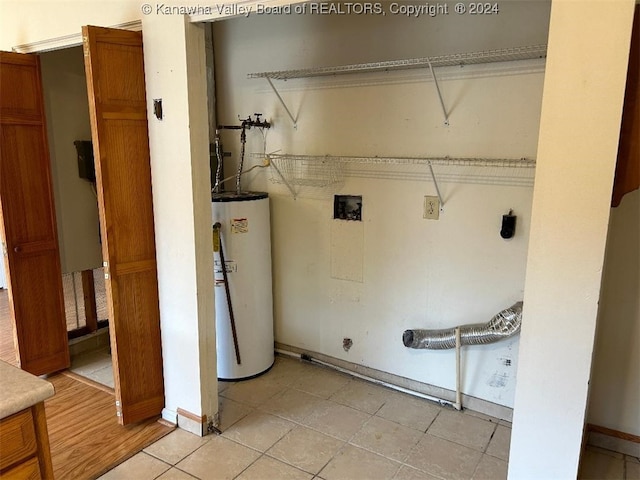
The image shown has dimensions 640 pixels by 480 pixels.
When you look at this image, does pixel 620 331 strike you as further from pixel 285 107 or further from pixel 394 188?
pixel 285 107

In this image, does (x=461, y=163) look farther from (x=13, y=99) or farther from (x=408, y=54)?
(x=13, y=99)

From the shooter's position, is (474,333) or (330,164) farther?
(330,164)

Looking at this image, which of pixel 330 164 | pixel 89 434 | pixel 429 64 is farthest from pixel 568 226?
pixel 89 434

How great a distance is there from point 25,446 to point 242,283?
1773 millimetres

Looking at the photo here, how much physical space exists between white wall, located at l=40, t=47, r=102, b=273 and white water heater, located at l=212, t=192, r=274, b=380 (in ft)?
3.88

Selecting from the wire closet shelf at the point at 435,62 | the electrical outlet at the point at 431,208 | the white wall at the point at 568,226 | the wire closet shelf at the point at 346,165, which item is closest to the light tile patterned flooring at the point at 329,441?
the white wall at the point at 568,226

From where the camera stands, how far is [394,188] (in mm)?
2707

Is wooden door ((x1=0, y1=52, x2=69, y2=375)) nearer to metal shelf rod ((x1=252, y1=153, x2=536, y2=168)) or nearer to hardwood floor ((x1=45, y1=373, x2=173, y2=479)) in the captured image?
hardwood floor ((x1=45, y1=373, x2=173, y2=479))

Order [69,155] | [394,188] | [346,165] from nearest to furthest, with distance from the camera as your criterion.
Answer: [394,188] → [346,165] → [69,155]

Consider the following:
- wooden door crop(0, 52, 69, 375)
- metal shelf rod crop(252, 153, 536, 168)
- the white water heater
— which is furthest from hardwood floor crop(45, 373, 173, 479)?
metal shelf rod crop(252, 153, 536, 168)

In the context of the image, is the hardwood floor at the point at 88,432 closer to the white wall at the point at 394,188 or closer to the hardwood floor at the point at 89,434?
the hardwood floor at the point at 89,434

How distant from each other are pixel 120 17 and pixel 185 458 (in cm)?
215

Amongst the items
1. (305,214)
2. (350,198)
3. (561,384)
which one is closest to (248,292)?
(305,214)

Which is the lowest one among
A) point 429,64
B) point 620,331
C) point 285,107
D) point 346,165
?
point 620,331
